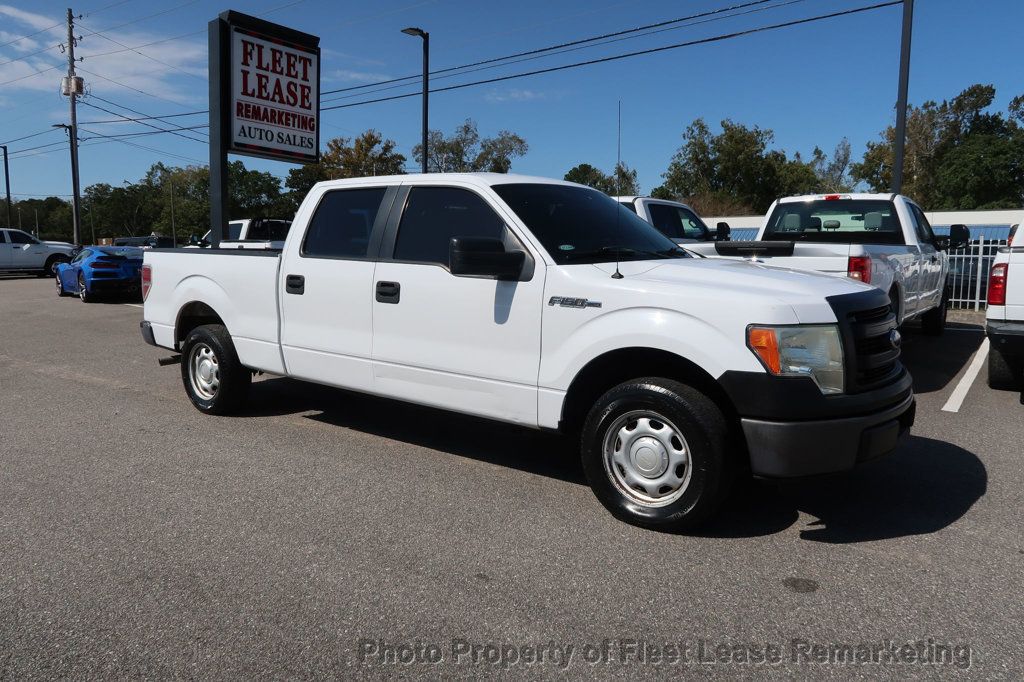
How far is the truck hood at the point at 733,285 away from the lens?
3764 millimetres

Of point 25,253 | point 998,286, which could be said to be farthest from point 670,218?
point 25,253

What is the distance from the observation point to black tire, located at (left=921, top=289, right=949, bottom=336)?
11.2 metres

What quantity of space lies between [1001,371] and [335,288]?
631 centimetres

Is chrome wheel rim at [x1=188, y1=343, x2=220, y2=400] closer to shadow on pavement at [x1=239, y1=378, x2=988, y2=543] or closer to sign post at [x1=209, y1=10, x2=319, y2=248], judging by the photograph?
shadow on pavement at [x1=239, y1=378, x2=988, y2=543]

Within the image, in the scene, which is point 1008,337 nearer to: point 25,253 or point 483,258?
point 483,258

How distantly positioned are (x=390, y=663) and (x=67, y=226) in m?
140

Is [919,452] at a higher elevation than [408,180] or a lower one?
lower

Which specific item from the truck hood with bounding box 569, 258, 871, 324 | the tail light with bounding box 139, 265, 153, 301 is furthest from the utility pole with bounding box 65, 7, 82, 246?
the truck hood with bounding box 569, 258, 871, 324

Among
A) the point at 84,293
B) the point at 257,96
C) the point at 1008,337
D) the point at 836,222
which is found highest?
the point at 257,96

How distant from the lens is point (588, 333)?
4238mm

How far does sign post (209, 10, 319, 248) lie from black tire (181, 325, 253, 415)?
11.3ft

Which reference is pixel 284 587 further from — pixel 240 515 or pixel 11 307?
pixel 11 307

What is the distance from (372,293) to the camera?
5.23m

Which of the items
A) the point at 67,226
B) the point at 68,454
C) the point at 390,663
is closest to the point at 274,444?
the point at 68,454
